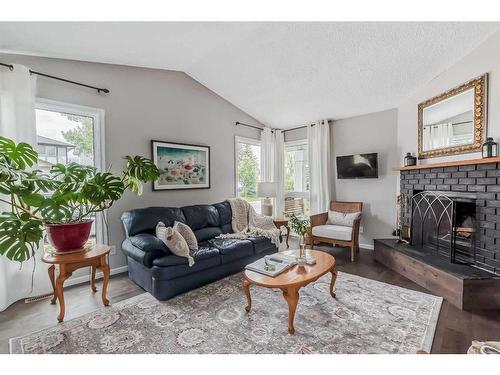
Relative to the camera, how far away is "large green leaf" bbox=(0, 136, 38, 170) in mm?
1917

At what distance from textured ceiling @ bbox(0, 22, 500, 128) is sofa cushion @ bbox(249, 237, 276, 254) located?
7.90 ft

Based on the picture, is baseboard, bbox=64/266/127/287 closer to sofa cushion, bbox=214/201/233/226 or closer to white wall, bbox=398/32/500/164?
sofa cushion, bbox=214/201/233/226

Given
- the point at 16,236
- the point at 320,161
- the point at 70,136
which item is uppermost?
the point at 70,136

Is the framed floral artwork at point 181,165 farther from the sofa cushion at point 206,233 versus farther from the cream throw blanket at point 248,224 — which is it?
the sofa cushion at point 206,233

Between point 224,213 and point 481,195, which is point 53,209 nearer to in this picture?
point 224,213

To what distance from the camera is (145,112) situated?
3432 millimetres

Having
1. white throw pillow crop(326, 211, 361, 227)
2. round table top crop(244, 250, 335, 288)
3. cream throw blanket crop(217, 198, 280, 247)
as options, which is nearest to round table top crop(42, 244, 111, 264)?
round table top crop(244, 250, 335, 288)

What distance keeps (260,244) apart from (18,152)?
275 cm

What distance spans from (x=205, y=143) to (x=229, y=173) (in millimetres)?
764

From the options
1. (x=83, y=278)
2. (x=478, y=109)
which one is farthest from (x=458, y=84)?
(x=83, y=278)

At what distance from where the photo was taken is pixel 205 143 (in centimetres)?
418

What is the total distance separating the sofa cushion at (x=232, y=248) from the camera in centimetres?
291

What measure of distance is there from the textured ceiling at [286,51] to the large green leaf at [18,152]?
3.35ft
